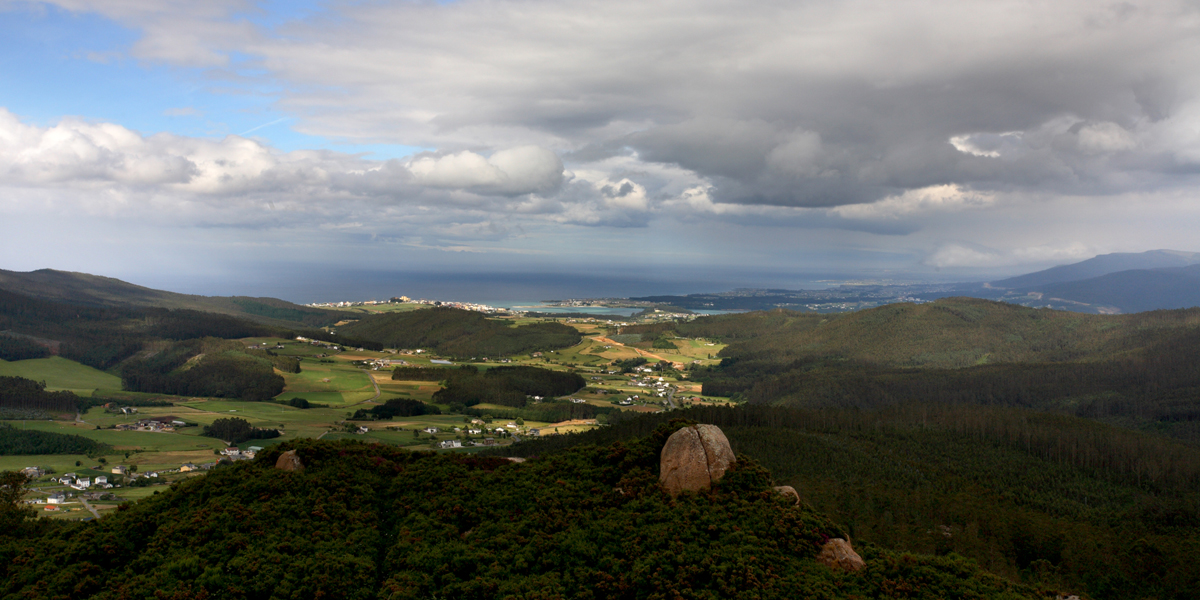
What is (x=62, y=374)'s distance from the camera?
140000 millimetres

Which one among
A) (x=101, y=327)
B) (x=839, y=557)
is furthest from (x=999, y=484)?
(x=101, y=327)

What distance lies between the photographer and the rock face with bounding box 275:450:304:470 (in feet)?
113

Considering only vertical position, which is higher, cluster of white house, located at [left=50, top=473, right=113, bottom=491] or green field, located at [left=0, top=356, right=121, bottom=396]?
green field, located at [left=0, top=356, right=121, bottom=396]

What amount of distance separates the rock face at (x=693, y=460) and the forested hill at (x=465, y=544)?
797 millimetres

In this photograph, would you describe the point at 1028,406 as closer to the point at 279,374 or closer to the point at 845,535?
the point at 845,535

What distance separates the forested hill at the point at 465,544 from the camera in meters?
24.0

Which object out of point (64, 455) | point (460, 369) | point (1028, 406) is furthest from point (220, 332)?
point (1028, 406)

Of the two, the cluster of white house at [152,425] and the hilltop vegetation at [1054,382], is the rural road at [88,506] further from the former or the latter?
the hilltop vegetation at [1054,382]

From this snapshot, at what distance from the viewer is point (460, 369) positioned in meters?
164

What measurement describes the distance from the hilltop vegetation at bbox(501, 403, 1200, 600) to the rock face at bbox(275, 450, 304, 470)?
1520 cm

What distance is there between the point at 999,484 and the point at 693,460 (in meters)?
59.4

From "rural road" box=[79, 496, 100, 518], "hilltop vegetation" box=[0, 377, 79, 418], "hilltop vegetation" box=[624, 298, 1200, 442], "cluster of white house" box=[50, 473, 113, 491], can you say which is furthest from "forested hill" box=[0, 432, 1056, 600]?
"hilltop vegetation" box=[624, 298, 1200, 442]

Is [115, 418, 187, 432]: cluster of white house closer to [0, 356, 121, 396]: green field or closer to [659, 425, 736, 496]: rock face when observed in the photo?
[0, 356, 121, 396]: green field

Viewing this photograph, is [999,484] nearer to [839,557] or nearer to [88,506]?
[839,557]
